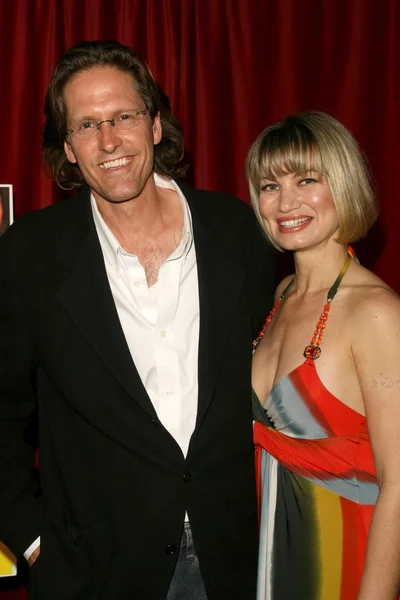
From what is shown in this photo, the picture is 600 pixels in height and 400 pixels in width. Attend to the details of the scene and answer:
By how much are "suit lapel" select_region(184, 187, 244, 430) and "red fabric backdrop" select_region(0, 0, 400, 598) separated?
0.96 metres

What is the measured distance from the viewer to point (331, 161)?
1.75m

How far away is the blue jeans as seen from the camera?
69.7 inches

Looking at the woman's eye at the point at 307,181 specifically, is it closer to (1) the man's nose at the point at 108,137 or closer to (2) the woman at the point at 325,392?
(2) the woman at the point at 325,392

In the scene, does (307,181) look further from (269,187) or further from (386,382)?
(386,382)

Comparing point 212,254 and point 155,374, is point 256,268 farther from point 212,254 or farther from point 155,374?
point 155,374

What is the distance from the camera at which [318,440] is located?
1.69 meters

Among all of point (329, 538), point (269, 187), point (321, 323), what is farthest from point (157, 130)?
point (329, 538)

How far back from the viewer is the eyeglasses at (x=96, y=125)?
6.07ft

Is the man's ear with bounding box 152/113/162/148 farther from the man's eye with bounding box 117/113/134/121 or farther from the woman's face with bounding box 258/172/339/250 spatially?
the woman's face with bounding box 258/172/339/250

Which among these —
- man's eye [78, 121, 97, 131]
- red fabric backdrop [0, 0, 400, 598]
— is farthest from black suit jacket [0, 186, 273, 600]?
red fabric backdrop [0, 0, 400, 598]

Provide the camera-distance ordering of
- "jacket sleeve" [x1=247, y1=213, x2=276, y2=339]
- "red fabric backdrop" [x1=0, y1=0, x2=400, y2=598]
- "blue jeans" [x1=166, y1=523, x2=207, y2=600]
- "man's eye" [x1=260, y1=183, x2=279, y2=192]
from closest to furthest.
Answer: "blue jeans" [x1=166, y1=523, x2=207, y2=600] → "man's eye" [x1=260, y1=183, x2=279, y2=192] → "jacket sleeve" [x1=247, y1=213, x2=276, y2=339] → "red fabric backdrop" [x1=0, y1=0, x2=400, y2=598]

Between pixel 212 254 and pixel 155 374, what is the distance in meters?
0.36

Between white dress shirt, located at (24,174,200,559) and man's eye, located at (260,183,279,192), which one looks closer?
white dress shirt, located at (24,174,200,559)

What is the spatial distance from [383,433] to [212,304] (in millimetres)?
534
